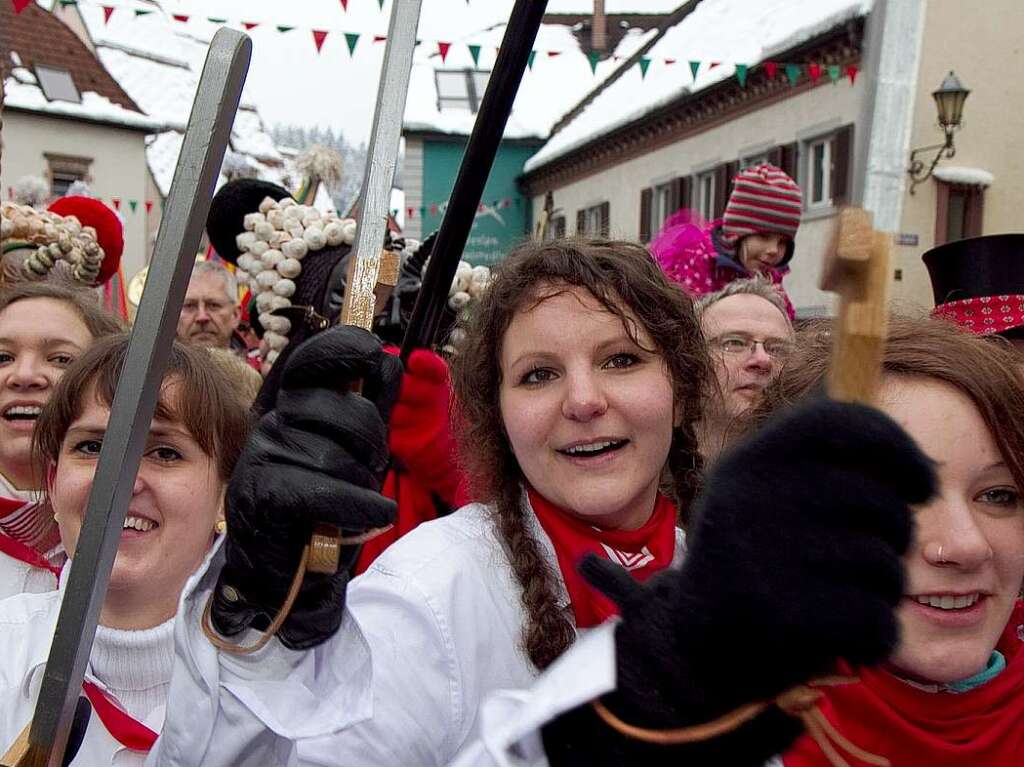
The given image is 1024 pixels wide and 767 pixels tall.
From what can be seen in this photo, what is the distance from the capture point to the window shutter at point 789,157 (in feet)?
48.1

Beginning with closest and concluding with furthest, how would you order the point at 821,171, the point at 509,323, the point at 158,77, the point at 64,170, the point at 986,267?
the point at 509,323
the point at 986,267
the point at 821,171
the point at 64,170
the point at 158,77

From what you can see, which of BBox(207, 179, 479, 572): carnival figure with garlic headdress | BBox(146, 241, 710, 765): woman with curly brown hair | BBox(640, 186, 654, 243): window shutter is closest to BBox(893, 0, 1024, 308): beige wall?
BBox(640, 186, 654, 243): window shutter

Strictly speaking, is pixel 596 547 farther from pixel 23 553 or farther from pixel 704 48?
pixel 704 48

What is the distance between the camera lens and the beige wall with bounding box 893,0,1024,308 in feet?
44.7

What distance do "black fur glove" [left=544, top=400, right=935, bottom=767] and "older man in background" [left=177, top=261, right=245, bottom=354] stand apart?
4321 millimetres

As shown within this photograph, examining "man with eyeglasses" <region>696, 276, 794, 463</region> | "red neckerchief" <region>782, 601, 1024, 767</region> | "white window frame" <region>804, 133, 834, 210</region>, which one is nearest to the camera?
"red neckerchief" <region>782, 601, 1024, 767</region>

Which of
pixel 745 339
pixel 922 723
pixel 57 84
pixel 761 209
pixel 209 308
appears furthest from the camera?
pixel 57 84

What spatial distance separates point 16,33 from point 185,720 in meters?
28.8

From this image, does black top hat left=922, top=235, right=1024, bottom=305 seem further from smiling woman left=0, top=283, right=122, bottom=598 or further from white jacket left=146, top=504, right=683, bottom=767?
smiling woman left=0, top=283, right=122, bottom=598

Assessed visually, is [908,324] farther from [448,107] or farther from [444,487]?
[448,107]

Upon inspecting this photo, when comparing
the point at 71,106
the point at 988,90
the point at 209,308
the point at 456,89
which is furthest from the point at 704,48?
the point at 71,106

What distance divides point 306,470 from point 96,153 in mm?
28388

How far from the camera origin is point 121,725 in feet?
6.08

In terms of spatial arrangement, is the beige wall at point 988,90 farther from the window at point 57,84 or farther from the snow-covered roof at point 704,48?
the window at point 57,84
